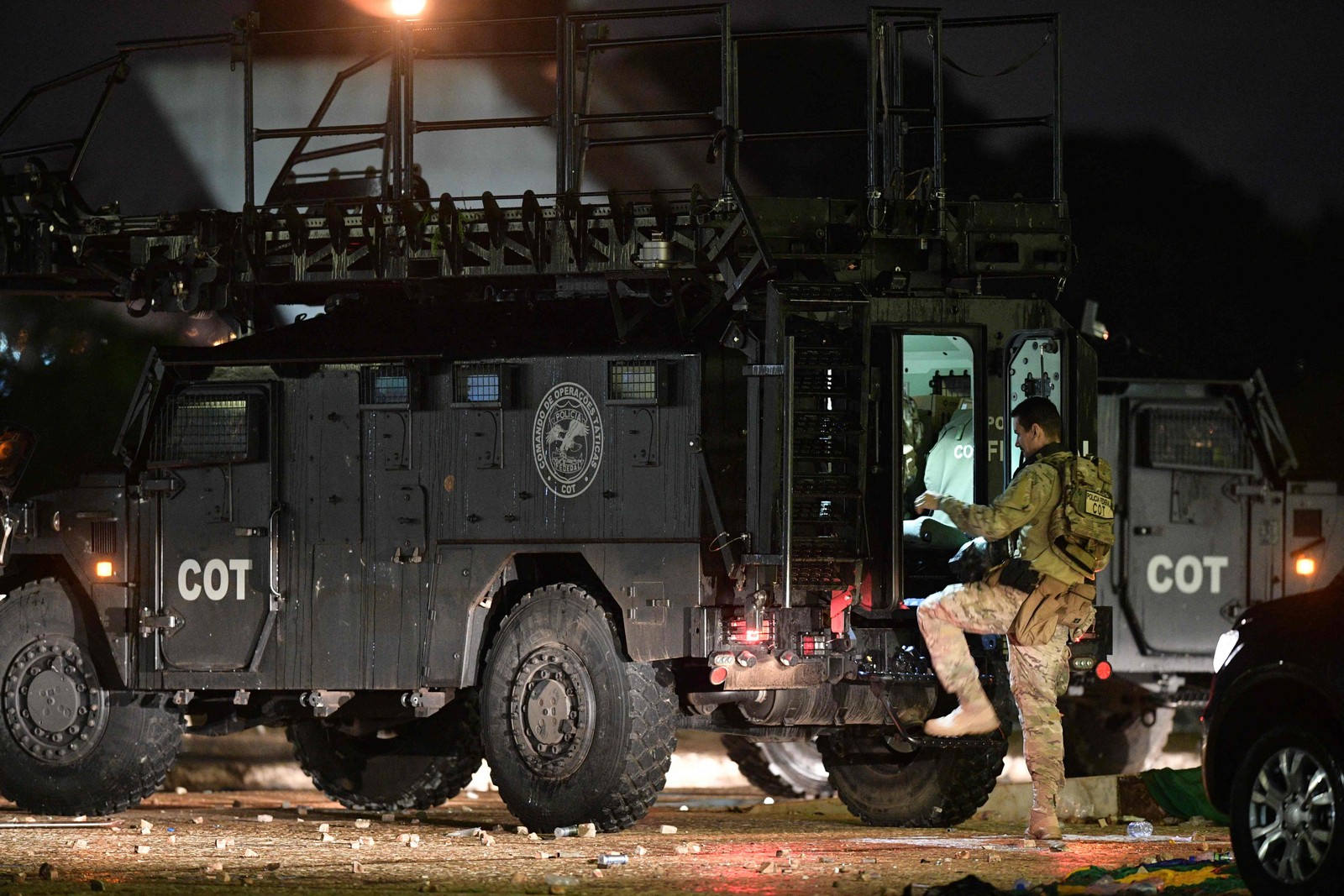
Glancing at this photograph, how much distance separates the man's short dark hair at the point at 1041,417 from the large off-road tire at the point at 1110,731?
6.54m

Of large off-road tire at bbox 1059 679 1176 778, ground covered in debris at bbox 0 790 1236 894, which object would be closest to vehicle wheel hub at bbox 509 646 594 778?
ground covered in debris at bbox 0 790 1236 894

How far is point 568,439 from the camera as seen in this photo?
A: 12.4 metres

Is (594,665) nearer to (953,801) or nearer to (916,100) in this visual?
(953,801)

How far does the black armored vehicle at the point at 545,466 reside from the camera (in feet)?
38.3

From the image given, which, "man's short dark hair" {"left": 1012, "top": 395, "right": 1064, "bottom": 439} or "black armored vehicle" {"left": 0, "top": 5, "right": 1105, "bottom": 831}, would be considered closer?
"man's short dark hair" {"left": 1012, "top": 395, "right": 1064, "bottom": 439}

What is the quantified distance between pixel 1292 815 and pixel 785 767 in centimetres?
785

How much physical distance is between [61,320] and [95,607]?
32.6 feet

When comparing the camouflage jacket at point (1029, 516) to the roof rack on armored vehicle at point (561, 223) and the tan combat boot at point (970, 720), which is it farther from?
the roof rack on armored vehicle at point (561, 223)

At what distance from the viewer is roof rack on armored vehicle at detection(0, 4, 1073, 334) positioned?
12156 mm

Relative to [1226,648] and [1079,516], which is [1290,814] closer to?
[1226,648]

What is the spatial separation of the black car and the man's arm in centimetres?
190

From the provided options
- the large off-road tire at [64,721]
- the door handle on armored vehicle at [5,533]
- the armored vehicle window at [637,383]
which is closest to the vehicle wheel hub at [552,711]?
the armored vehicle window at [637,383]

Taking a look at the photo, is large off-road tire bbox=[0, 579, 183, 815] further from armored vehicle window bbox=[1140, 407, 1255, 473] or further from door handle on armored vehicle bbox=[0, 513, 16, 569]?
armored vehicle window bbox=[1140, 407, 1255, 473]

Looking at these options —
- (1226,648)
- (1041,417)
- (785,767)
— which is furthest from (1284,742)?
(785,767)
